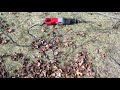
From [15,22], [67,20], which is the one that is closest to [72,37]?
[67,20]

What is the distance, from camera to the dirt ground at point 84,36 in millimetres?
6910

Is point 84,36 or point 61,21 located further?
point 61,21

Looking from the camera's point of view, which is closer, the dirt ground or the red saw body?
the dirt ground

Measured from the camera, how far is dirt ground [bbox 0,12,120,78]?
22.7 ft

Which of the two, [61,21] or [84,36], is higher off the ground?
[61,21]

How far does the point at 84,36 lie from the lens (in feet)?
25.1

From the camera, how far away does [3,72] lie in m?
6.72

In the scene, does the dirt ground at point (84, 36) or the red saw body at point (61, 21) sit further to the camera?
the red saw body at point (61, 21)
